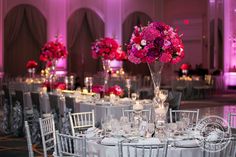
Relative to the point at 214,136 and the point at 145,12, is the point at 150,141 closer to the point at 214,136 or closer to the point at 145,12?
the point at 214,136

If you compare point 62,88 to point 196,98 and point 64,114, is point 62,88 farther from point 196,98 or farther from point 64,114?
point 196,98

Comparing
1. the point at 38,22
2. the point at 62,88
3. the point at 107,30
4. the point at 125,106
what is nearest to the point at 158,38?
the point at 125,106

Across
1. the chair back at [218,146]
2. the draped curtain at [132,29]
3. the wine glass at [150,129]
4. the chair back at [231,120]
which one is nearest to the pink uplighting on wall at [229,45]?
the draped curtain at [132,29]

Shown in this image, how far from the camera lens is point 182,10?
68.6ft

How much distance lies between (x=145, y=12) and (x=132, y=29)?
104cm

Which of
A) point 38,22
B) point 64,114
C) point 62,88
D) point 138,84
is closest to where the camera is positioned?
point 64,114

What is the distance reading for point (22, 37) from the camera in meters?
16.7

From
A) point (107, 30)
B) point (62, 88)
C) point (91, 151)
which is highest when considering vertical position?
point (107, 30)

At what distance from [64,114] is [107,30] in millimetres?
11831

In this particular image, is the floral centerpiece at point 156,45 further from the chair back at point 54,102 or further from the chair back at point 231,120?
the chair back at point 54,102

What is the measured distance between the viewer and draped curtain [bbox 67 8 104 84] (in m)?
18.0

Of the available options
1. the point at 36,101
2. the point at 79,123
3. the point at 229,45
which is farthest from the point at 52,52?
the point at 229,45

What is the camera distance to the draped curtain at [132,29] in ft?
64.5

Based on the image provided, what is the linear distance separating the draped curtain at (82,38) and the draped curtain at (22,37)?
1.28 m
